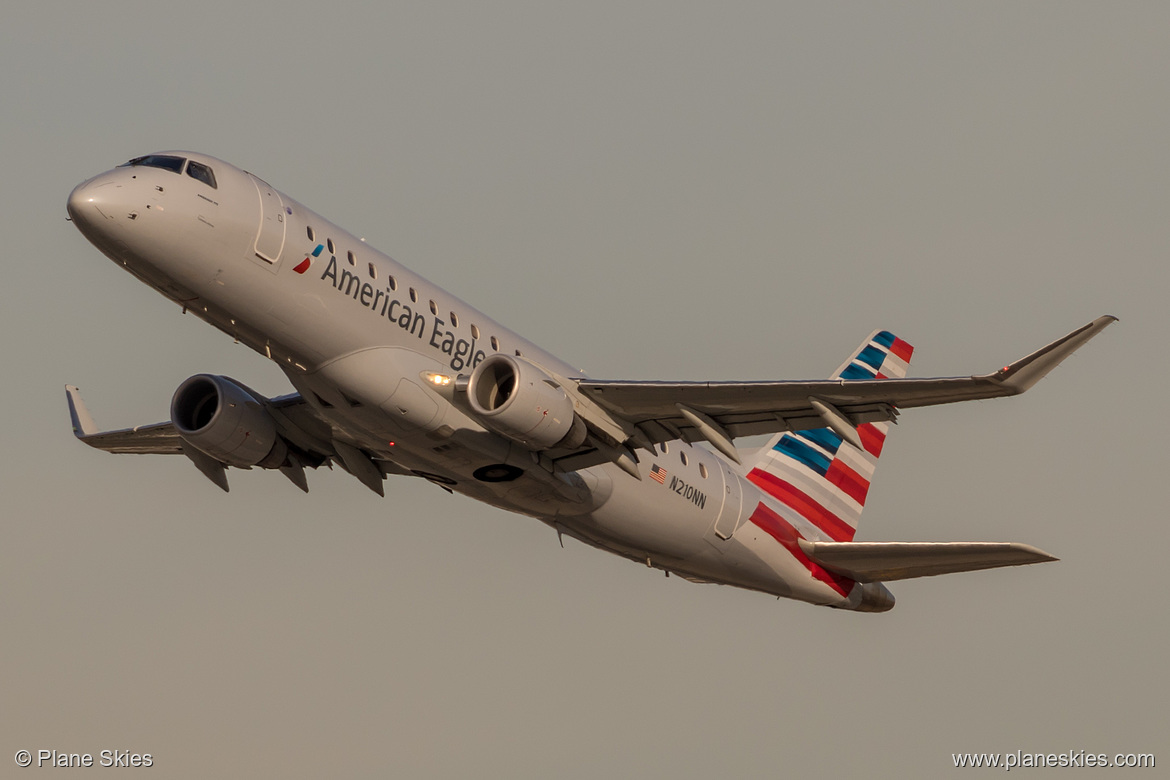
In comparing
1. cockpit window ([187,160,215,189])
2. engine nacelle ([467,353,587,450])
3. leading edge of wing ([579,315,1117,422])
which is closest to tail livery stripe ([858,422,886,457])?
leading edge of wing ([579,315,1117,422])

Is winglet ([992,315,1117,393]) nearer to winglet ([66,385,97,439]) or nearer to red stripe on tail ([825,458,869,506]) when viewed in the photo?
red stripe on tail ([825,458,869,506])

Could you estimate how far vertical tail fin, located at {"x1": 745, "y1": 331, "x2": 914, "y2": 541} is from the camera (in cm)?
4266

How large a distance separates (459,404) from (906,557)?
44.4 feet

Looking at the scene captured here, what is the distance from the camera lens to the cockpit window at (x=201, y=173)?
29.5 metres

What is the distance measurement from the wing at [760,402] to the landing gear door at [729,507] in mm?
4423

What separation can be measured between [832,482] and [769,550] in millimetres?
6025

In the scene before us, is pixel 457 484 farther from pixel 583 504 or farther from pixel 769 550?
pixel 769 550

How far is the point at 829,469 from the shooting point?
4422 cm

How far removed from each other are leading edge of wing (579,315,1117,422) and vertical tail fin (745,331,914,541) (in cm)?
1027

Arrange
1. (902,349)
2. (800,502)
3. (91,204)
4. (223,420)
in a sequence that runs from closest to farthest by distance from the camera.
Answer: (91,204) → (223,420) → (800,502) → (902,349)

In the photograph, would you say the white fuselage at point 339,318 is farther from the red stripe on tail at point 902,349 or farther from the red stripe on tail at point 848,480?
the red stripe on tail at point 902,349

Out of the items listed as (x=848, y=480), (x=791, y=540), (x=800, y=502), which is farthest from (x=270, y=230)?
(x=848, y=480)

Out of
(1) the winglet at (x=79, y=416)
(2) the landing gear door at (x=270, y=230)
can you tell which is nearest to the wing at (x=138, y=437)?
(1) the winglet at (x=79, y=416)

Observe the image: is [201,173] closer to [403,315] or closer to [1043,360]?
[403,315]
